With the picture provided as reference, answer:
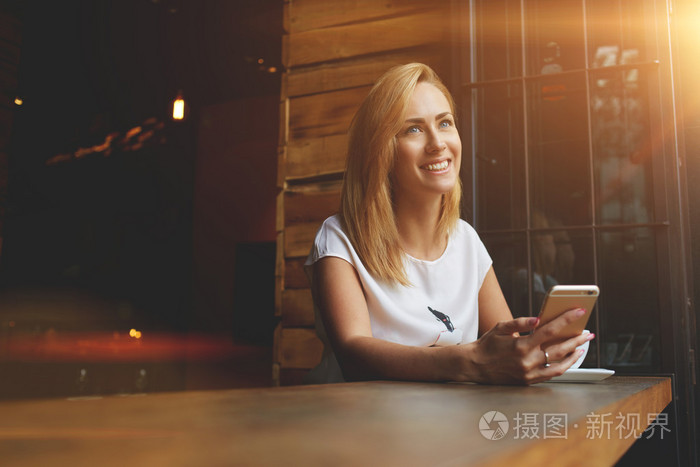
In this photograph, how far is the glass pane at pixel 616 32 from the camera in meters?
2.41

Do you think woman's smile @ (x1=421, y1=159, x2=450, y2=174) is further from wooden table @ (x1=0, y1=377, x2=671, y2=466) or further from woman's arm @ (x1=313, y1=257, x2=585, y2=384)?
wooden table @ (x1=0, y1=377, x2=671, y2=466)

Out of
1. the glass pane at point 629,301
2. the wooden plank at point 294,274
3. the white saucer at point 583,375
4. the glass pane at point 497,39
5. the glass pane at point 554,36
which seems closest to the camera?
the white saucer at point 583,375

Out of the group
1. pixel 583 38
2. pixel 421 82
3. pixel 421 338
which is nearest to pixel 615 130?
pixel 583 38

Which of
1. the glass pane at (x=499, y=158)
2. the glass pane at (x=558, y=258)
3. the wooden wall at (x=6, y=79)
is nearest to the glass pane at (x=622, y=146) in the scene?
the glass pane at (x=558, y=258)

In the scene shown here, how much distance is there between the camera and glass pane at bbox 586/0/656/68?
2412mm

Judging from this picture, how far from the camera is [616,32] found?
2.46 metres

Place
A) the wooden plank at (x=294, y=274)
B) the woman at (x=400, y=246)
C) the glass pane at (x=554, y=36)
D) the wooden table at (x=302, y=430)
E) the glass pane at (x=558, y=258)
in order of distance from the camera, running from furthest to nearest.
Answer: the wooden plank at (x=294, y=274), the glass pane at (x=554, y=36), the glass pane at (x=558, y=258), the woman at (x=400, y=246), the wooden table at (x=302, y=430)

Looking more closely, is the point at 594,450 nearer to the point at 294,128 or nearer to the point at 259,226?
the point at 294,128

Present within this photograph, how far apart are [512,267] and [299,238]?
41.0 inches

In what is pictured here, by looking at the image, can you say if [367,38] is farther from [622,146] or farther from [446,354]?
[446,354]

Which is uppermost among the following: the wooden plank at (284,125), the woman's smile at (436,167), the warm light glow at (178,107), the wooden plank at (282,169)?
the warm light glow at (178,107)

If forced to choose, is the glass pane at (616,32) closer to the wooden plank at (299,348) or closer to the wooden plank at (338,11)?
the wooden plank at (338,11)

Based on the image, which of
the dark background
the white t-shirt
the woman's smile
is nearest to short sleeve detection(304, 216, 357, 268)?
the white t-shirt

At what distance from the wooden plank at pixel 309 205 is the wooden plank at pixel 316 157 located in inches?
3.8
